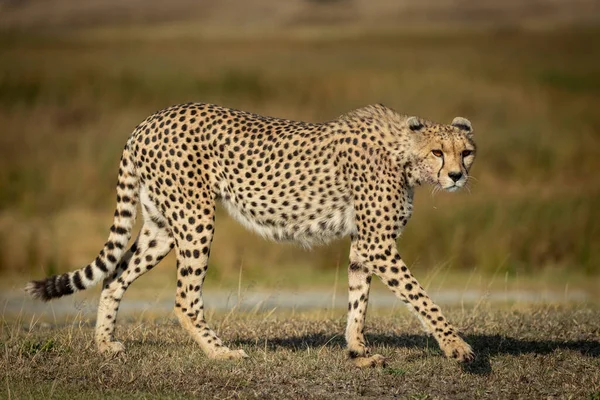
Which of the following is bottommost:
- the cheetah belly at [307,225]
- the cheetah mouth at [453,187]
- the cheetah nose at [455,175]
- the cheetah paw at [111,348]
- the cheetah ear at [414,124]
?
the cheetah paw at [111,348]

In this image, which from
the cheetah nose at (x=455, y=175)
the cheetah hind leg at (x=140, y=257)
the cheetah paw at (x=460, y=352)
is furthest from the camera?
the cheetah hind leg at (x=140, y=257)

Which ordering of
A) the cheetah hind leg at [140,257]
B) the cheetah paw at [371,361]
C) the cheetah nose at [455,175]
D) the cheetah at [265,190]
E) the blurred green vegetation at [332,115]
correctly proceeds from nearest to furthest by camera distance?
the cheetah nose at [455,175] < the cheetah paw at [371,361] < the cheetah at [265,190] < the cheetah hind leg at [140,257] < the blurred green vegetation at [332,115]

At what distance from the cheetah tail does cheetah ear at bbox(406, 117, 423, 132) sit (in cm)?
214

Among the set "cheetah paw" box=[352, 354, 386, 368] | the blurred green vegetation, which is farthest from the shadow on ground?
the blurred green vegetation

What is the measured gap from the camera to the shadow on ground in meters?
9.27

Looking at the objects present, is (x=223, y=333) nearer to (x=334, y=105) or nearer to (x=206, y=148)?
(x=206, y=148)

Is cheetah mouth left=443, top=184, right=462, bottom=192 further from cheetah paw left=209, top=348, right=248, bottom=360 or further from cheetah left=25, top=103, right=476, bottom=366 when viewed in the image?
cheetah paw left=209, top=348, right=248, bottom=360

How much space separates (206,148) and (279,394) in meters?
2.10

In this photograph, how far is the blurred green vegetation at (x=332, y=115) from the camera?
720 inches

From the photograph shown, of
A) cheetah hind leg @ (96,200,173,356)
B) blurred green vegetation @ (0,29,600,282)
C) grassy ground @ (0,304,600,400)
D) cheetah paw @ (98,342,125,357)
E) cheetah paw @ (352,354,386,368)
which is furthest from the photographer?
blurred green vegetation @ (0,29,600,282)

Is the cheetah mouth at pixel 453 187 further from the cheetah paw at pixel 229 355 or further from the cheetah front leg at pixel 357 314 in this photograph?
the cheetah paw at pixel 229 355

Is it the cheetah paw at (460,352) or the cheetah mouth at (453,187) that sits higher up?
the cheetah mouth at (453,187)

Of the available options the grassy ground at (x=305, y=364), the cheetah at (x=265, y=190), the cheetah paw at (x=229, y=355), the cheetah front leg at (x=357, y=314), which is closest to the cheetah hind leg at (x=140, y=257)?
the cheetah at (x=265, y=190)

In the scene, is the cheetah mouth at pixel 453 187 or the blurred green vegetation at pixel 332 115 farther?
the blurred green vegetation at pixel 332 115
